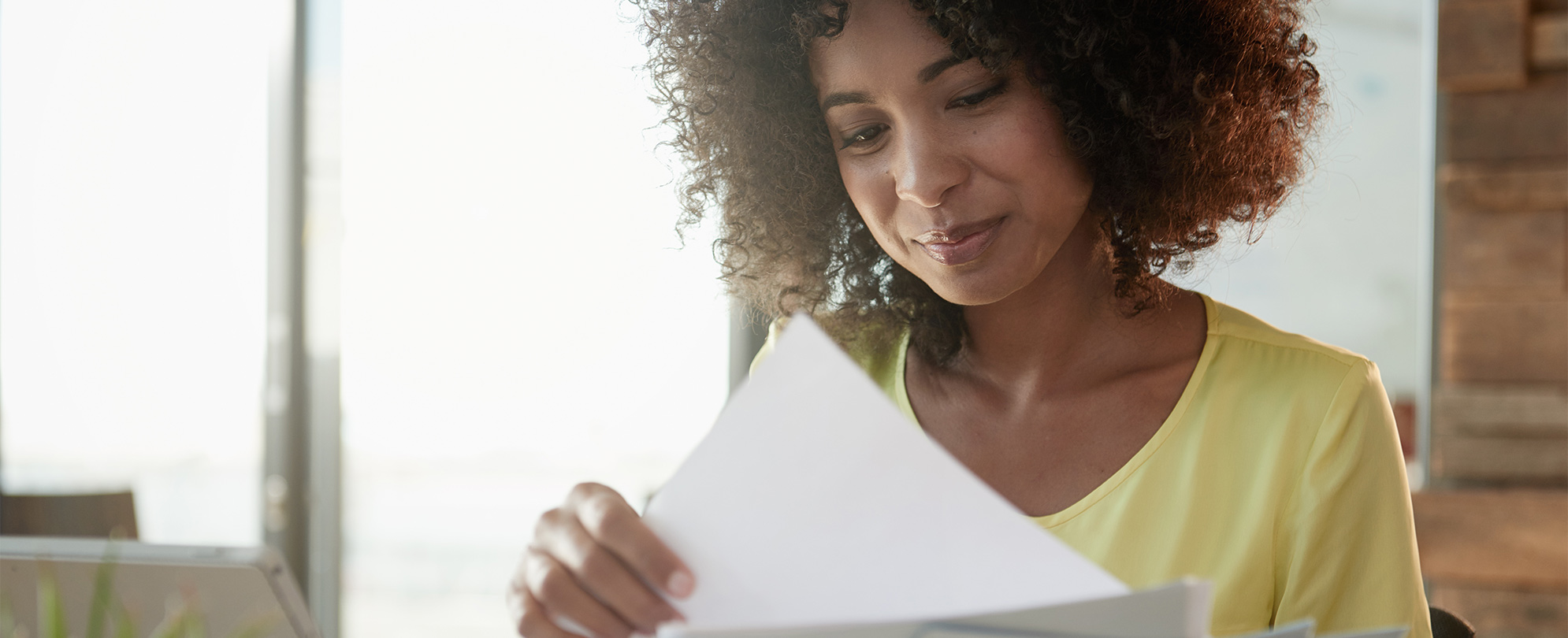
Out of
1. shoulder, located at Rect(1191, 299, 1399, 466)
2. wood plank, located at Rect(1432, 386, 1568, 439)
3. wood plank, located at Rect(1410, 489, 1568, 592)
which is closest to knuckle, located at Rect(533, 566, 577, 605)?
shoulder, located at Rect(1191, 299, 1399, 466)

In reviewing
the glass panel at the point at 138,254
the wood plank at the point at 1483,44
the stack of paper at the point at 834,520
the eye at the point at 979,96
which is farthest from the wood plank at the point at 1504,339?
the glass panel at the point at 138,254

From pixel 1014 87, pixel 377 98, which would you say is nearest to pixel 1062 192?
pixel 1014 87

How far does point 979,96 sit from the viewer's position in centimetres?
98

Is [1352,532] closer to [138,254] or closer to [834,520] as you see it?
[834,520]

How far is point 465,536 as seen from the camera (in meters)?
3.08

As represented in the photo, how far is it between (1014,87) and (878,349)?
0.42m

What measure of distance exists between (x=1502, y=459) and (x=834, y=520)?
6.89ft

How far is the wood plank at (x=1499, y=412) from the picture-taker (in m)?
2.08

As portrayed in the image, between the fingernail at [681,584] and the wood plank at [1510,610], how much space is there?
2.00 meters

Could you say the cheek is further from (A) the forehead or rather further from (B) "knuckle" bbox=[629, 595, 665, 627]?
(B) "knuckle" bbox=[629, 595, 665, 627]

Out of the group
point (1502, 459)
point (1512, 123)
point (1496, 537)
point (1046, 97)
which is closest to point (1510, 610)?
point (1496, 537)

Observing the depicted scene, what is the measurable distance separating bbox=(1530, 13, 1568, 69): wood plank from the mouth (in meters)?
1.72

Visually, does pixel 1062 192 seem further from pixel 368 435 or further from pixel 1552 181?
pixel 368 435

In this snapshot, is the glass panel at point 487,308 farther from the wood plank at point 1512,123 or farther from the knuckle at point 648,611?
the knuckle at point 648,611
